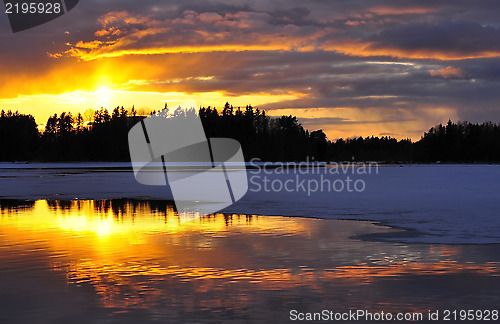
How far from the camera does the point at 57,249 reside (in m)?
15.1

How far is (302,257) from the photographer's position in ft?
45.1

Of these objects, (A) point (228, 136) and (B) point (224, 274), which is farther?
(A) point (228, 136)

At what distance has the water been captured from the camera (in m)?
9.34

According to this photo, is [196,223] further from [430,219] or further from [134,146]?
[134,146]

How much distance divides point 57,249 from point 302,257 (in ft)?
18.8

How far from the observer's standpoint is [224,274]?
11773mm

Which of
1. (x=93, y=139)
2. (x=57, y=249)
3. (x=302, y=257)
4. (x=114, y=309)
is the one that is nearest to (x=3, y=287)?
(x=114, y=309)

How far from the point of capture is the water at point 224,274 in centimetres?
934

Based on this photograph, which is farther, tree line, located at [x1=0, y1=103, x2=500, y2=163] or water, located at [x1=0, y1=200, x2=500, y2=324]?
tree line, located at [x1=0, y1=103, x2=500, y2=163]

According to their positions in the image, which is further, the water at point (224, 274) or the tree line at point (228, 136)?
the tree line at point (228, 136)

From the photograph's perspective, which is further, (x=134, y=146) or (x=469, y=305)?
(x=134, y=146)

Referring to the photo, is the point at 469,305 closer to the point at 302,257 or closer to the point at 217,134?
the point at 302,257

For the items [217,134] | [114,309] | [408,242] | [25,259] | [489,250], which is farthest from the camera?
[217,134]

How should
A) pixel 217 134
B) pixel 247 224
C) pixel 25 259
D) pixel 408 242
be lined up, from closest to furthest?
pixel 25 259
pixel 408 242
pixel 247 224
pixel 217 134
